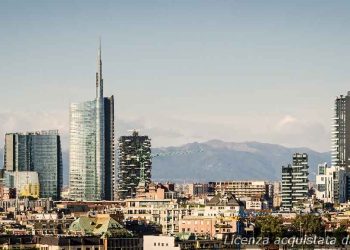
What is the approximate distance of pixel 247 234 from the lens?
161250 millimetres

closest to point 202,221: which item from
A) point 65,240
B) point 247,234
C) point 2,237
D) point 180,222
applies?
point 180,222

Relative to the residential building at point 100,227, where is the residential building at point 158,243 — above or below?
below

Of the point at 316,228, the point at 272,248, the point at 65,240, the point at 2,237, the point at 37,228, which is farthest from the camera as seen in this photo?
the point at 37,228

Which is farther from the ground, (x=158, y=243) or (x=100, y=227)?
(x=100, y=227)

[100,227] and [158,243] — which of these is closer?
[158,243]

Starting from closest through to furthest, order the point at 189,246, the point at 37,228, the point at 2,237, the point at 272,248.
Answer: the point at 272,248, the point at 189,246, the point at 2,237, the point at 37,228

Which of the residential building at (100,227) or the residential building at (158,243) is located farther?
the residential building at (100,227)

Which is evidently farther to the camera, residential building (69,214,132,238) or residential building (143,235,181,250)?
residential building (69,214,132,238)

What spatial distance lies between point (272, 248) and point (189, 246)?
2140 cm

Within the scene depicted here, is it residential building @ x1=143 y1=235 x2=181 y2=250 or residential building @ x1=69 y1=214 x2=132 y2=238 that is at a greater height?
residential building @ x1=69 y1=214 x2=132 y2=238

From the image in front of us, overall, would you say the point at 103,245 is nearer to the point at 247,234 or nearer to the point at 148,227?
the point at 247,234

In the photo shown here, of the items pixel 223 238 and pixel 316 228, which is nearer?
pixel 223 238

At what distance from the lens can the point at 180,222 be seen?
18625 cm

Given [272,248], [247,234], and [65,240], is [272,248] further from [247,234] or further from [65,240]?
[247,234]
